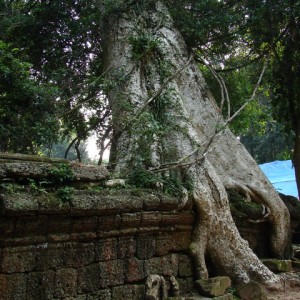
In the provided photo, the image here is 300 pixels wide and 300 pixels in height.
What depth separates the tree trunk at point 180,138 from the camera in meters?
4.43

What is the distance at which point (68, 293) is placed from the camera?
3.26 meters

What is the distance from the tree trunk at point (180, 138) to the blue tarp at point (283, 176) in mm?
6805

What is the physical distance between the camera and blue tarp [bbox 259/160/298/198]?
12547mm

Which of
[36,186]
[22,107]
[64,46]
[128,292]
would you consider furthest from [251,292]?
[64,46]

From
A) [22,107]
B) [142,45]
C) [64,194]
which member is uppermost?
[142,45]

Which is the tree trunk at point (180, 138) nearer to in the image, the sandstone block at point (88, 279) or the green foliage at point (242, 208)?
the green foliage at point (242, 208)

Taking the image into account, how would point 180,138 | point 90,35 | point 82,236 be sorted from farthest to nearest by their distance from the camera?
1. point 90,35
2. point 180,138
3. point 82,236

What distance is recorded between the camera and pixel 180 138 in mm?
4895

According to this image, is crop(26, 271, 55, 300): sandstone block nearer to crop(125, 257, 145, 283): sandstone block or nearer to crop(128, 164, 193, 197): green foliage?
crop(125, 257, 145, 283): sandstone block

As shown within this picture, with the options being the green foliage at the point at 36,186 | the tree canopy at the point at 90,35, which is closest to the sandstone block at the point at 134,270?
the green foliage at the point at 36,186

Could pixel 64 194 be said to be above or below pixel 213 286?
above

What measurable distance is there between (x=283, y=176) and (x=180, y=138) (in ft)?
30.4

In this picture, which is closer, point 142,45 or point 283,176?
point 142,45

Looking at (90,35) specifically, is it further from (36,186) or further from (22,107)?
(36,186)
